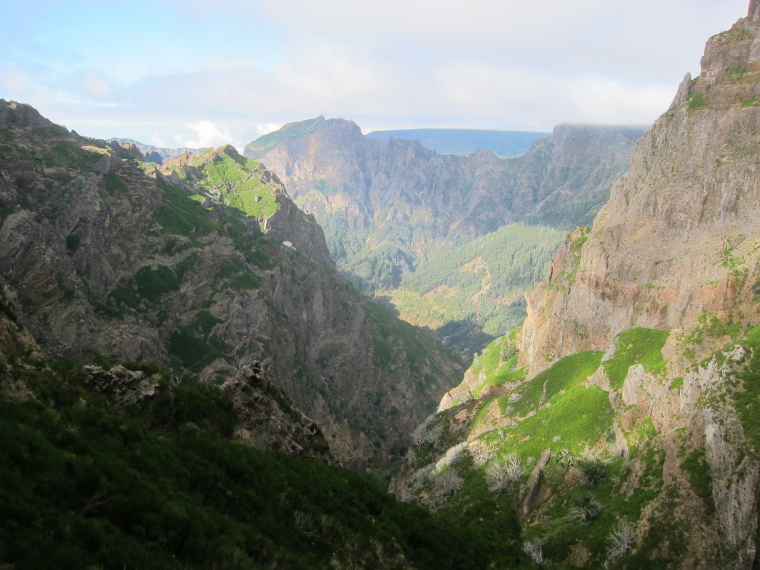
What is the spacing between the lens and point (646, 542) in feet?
115

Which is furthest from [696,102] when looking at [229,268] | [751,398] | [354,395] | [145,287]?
[354,395]

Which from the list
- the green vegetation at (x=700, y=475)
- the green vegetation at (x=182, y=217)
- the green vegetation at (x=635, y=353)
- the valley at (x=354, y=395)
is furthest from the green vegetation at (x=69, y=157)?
the green vegetation at (x=700, y=475)

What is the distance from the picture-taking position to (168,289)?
95.2 meters

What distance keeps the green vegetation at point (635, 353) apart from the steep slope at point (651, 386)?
0.28 meters

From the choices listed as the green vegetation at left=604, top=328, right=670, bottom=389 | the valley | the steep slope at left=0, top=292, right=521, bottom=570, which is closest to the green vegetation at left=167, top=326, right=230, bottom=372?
the valley

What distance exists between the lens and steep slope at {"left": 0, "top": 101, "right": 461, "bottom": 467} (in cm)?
6625

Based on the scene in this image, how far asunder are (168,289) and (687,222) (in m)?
95.7

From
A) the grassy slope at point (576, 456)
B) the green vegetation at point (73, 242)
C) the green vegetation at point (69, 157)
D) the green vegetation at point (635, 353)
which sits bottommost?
the grassy slope at point (576, 456)

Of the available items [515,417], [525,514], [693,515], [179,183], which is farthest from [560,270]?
[179,183]

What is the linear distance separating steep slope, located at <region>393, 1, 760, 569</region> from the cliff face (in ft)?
0.74

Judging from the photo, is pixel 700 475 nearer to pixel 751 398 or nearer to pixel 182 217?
pixel 751 398

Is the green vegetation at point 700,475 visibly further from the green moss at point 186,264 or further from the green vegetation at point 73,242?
the green moss at point 186,264

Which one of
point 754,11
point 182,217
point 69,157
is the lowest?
point 182,217

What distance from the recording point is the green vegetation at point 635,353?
188 feet
